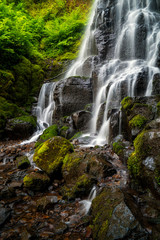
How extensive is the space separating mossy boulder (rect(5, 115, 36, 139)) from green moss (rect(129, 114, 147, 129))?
674 centimetres

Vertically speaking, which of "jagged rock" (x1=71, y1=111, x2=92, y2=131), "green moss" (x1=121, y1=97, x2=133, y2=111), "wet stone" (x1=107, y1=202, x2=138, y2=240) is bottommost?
"wet stone" (x1=107, y1=202, x2=138, y2=240)

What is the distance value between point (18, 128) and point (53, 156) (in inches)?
223

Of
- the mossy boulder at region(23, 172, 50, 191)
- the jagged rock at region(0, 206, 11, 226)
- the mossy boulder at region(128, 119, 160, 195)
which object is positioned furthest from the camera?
the mossy boulder at region(23, 172, 50, 191)

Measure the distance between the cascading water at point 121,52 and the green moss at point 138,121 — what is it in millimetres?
2186

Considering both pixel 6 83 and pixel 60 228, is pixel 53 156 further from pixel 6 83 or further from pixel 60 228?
pixel 6 83

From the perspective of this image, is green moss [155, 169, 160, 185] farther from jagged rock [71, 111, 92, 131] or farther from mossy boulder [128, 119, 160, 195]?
jagged rock [71, 111, 92, 131]

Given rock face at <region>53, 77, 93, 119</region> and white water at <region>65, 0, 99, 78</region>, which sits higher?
white water at <region>65, 0, 99, 78</region>

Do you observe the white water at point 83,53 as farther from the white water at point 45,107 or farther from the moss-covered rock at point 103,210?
the moss-covered rock at point 103,210

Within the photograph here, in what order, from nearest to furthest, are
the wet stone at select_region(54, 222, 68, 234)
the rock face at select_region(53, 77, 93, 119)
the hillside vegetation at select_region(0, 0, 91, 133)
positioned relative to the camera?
1. the wet stone at select_region(54, 222, 68, 234)
2. the rock face at select_region(53, 77, 93, 119)
3. the hillside vegetation at select_region(0, 0, 91, 133)

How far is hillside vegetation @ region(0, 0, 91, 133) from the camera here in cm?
1134

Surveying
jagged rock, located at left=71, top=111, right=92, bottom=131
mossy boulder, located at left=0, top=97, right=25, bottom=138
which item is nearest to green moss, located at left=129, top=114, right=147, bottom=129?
jagged rock, located at left=71, top=111, right=92, bottom=131

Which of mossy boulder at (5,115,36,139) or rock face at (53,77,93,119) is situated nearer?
mossy boulder at (5,115,36,139)

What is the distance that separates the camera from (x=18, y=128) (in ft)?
30.9

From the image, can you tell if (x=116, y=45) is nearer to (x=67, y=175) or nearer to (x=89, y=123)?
(x=89, y=123)
